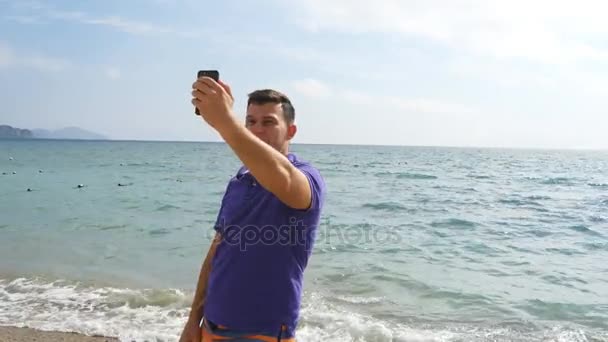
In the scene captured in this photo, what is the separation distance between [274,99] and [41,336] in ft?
17.9

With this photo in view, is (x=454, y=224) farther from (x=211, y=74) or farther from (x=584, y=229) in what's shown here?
(x=211, y=74)


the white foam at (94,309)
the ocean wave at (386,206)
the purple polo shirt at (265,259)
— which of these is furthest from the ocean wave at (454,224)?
the purple polo shirt at (265,259)

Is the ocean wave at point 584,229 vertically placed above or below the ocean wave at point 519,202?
below

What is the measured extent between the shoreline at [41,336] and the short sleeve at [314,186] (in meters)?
5.02

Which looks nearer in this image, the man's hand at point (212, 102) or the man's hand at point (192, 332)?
the man's hand at point (212, 102)

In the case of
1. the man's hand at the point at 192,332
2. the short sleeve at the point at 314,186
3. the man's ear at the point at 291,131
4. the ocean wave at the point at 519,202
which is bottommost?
the ocean wave at the point at 519,202

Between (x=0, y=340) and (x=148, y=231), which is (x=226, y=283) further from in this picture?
(x=148, y=231)

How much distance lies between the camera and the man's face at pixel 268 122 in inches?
94.8

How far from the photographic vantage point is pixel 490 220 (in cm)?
1805

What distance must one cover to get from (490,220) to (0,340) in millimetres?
15817

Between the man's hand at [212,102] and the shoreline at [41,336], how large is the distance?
541 cm

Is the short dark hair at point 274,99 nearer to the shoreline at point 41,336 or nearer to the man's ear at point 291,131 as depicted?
the man's ear at point 291,131

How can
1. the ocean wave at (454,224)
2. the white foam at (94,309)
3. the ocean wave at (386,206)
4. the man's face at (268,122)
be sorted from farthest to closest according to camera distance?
the ocean wave at (386,206) < the ocean wave at (454,224) < the white foam at (94,309) < the man's face at (268,122)

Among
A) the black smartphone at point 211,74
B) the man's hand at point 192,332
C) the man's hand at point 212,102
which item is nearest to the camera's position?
the man's hand at point 212,102
